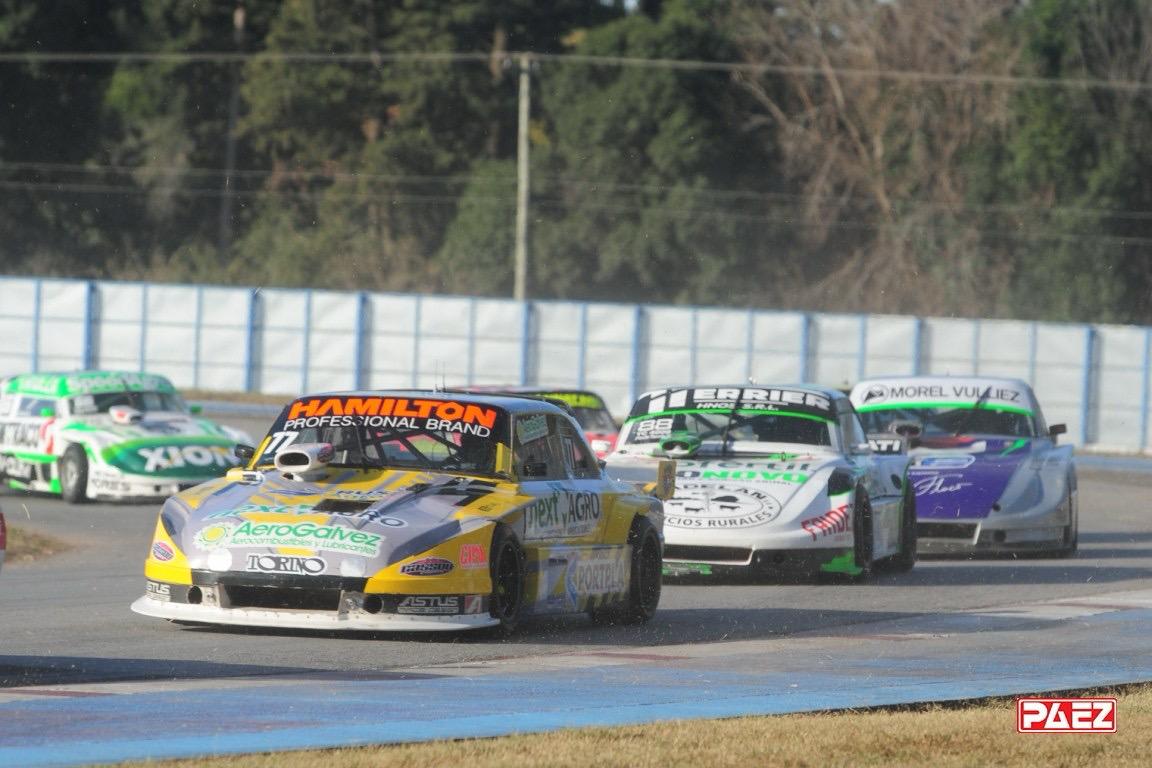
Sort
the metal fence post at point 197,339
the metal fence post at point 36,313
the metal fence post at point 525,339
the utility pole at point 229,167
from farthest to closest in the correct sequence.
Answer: the utility pole at point 229,167
the metal fence post at point 36,313
the metal fence post at point 197,339
the metal fence post at point 525,339

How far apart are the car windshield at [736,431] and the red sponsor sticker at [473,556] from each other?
5446 millimetres

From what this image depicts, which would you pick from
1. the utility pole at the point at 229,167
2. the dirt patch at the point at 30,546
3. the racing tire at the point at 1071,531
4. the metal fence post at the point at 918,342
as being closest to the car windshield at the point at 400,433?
the dirt patch at the point at 30,546

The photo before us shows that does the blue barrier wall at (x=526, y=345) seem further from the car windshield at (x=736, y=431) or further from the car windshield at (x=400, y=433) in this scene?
the car windshield at (x=400, y=433)

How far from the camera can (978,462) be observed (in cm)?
1816

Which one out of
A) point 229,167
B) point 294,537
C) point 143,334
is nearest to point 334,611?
point 294,537

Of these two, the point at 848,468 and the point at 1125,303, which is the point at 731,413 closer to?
the point at 848,468

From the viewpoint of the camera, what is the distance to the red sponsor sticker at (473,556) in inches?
418

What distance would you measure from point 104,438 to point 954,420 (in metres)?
9.34

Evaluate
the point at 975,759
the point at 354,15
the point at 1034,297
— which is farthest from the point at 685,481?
the point at 354,15

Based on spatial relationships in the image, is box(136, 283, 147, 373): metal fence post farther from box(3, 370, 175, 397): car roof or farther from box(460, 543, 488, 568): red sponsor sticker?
box(460, 543, 488, 568): red sponsor sticker

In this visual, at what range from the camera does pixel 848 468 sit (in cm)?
1541

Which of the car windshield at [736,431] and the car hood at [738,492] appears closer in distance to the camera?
the car hood at [738,492]

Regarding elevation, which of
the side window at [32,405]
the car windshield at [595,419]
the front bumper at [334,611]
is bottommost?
the front bumper at [334,611]

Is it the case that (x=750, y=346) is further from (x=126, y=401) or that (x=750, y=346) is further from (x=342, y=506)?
(x=342, y=506)
